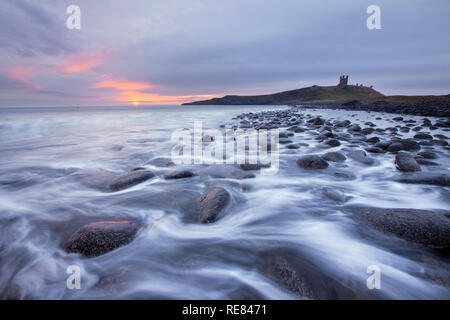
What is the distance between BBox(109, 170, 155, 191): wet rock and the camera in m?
3.53

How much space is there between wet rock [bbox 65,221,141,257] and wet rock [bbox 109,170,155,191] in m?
1.52

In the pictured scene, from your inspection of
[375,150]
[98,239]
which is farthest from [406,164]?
[98,239]

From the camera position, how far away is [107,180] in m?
3.90

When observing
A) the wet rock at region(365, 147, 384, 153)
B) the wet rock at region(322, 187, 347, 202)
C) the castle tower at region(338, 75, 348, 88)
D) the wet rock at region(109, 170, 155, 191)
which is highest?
the castle tower at region(338, 75, 348, 88)

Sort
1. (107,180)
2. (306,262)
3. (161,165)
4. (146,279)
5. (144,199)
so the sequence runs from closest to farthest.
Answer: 1. (146,279)
2. (306,262)
3. (144,199)
4. (107,180)
5. (161,165)

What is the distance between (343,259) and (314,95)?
122m

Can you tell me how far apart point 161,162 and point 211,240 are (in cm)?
370

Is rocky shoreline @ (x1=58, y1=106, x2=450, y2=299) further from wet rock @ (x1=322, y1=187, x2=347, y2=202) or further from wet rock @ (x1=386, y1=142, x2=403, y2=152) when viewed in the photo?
wet rock @ (x1=386, y1=142, x2=403, y2=152)

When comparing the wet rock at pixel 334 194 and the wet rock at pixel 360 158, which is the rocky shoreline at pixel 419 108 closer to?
the wet rock at pixel 360 158

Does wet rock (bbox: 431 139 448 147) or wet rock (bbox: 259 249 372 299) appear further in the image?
wet rock (bbox: 431 139 448 147)

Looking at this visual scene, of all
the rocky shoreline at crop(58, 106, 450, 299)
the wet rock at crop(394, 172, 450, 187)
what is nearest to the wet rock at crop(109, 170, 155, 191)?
the rocky shoreline at crop(58, 106, 450, 299)

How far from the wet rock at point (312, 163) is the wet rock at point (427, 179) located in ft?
4.03
